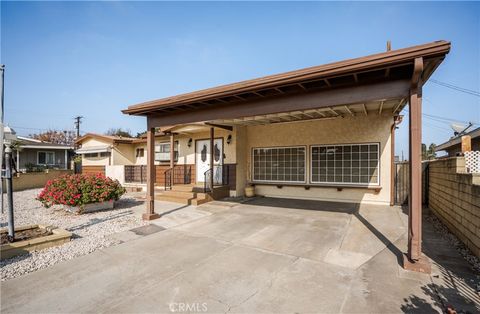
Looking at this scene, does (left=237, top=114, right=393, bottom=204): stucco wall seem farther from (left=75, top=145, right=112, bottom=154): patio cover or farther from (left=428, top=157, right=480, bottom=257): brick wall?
(left=75, top=145, right=112, bottom=154): patio cover

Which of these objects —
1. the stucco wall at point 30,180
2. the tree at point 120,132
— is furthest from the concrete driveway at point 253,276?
the tree at point 120,132

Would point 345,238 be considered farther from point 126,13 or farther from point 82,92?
point 82,92

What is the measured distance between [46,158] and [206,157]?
19.6m

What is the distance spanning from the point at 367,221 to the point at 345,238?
175 centimetres

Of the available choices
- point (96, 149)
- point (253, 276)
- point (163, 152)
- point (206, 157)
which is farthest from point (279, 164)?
point (96, 149)

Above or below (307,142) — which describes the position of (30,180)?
below

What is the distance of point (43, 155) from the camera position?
71.6 feet

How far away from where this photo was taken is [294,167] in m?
9.75

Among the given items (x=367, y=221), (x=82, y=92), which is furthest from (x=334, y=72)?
(x=82, y=92)

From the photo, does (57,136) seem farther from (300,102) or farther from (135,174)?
(300,102)

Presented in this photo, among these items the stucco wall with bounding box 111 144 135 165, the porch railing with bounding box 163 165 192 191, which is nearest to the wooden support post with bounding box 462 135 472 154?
the porch railing with bounding box 163 165 192 191

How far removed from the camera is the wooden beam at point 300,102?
3848mm

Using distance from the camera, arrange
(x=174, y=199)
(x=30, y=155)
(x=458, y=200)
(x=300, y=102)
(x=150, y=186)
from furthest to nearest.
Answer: (x=30, y=155), (x=174, y=199), (x=150, y=186), (x=458, y=200), (x=300, y=102)

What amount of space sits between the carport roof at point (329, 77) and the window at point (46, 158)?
22.7 metres
